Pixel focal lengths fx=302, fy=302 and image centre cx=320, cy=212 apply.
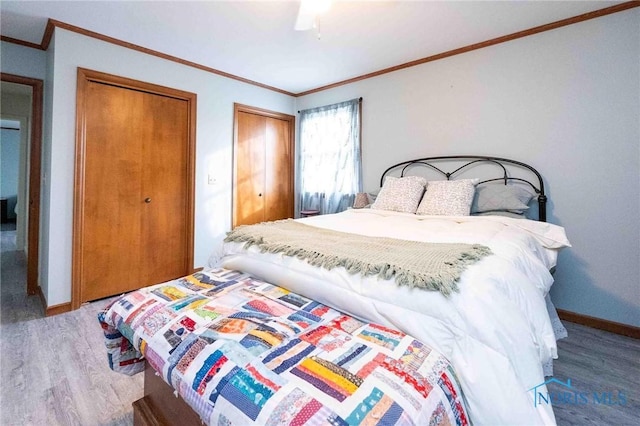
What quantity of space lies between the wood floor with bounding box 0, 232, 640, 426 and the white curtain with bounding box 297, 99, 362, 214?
2.51m

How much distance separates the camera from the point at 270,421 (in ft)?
2.14

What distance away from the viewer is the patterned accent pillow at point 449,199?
241 centimetres

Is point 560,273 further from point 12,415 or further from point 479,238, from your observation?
point 12,415

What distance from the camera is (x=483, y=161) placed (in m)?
2.83

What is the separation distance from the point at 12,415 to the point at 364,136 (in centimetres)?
354

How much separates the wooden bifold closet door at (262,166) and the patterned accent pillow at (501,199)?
2.61 meters

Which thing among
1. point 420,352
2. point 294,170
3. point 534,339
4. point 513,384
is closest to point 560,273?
point 534,339

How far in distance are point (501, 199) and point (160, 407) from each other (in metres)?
2.57

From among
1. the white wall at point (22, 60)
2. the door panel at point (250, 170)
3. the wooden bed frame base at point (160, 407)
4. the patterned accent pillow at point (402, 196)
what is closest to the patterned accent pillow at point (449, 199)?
the patterned accent pillow at point (402, 196)

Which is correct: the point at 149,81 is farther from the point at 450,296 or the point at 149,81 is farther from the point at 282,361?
the point at 450,296

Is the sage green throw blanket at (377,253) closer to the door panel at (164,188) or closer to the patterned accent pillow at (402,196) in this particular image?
the patterned accent pillow at (402,196)

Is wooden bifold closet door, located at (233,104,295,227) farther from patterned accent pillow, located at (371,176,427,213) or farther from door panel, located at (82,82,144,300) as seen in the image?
patterned accent pillow, located at (371,176,427,213)

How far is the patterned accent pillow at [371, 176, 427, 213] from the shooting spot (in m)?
2.66

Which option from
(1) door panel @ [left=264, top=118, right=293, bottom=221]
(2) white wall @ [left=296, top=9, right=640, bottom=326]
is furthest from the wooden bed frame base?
(1) door panel @ [left=264, top=118, right=293, bottom=221]
